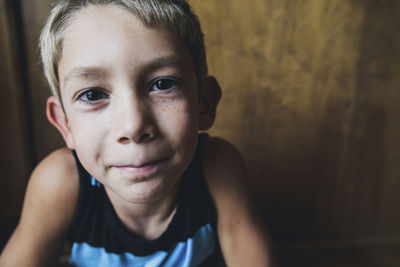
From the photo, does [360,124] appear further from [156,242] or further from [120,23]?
[120,23]

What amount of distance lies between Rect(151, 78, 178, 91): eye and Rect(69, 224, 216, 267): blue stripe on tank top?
1.25ft

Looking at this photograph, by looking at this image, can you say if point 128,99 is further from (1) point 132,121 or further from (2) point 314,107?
(2) point 314,107

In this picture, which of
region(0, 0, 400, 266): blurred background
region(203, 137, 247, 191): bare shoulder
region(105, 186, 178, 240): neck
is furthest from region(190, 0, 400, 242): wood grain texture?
region(105, 186, 178, 240): neck

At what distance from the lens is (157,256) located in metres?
0.79

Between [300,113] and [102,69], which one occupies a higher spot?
[102,69]

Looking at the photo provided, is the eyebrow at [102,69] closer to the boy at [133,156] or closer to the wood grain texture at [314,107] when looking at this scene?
the boy at [133,156]

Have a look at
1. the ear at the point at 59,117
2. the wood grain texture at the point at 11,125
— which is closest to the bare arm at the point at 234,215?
the ear at the point at 59,117

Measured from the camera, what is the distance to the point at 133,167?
59 cm

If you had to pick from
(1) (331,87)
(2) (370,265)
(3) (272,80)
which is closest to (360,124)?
(1) (331,87)

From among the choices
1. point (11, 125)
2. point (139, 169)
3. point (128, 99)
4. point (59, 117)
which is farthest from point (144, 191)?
point (11, 125)

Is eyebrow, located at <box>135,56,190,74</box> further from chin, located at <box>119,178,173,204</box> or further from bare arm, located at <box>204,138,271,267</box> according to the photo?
bare arm, located at <box>204,138,271,267</box>

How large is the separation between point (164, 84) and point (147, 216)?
1.15ft

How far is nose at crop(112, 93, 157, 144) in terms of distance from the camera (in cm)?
54

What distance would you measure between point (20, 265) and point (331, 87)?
3.18ft
